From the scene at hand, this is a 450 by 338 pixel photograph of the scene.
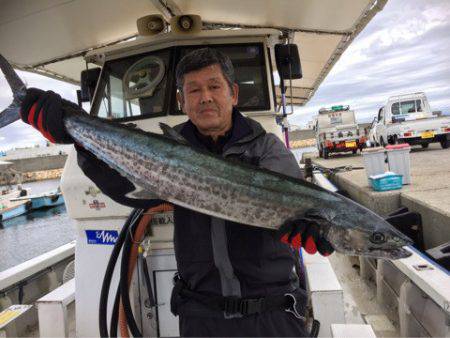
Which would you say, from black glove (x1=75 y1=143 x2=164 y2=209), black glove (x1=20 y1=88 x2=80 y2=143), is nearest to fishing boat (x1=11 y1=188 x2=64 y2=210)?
black glove (x1=20 y1=88 x2=80 y2=143)

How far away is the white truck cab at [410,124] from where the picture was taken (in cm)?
1544

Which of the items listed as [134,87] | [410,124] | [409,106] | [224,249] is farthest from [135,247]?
[409,106]

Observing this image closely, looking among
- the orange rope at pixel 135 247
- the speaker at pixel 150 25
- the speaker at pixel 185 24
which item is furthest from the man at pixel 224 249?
the speaker at pixel 150 25

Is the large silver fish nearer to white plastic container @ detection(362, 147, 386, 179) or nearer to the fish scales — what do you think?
the fish scales

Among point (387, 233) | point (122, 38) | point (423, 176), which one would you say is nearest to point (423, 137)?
point (423, 176)

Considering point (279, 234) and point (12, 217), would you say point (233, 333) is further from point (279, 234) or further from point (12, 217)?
point (12, 217)

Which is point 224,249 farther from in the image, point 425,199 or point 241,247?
point 425,199

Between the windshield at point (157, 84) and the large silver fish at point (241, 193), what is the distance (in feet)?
4.56

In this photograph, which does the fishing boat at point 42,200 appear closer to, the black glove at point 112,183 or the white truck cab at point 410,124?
the white truck cab at point 410,124

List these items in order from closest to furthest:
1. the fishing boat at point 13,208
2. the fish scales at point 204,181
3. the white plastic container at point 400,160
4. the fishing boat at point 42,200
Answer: the fish scales at point 204,181 → the white plastic container at point 400,160 → the fishing boat at point 13,208 → the fishing boat at point 42,200

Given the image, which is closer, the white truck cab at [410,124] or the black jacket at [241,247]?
the black jacket at [241,247]

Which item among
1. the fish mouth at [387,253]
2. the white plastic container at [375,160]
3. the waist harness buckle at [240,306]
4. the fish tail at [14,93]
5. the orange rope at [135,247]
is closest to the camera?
the fish mouth at [387,253]

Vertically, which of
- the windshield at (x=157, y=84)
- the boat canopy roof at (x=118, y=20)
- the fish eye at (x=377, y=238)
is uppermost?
the boat canopy roof at (x=118, y=20)

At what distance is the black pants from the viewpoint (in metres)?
2.06
